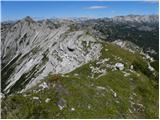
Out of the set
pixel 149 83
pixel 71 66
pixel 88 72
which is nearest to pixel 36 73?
pixel 71 66

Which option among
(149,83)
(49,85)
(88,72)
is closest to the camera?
(49,85)

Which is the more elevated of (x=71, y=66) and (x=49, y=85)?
(x=49, y=85)

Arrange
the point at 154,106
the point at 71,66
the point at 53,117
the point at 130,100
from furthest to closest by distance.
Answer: the point at 71,66, the point at 154,106, the point at 130,100, the point at 53,117

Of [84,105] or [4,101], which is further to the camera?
[84,105]

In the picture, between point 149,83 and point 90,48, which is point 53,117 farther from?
point 90,48

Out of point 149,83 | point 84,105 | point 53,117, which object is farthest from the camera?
point 149,83

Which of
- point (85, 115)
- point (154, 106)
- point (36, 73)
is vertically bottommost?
point (36, 73)

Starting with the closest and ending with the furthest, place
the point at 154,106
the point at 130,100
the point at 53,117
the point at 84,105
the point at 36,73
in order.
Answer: the point at 53,117 < the point at 84,105 < the point at 130,100 < the point at 154,106 < the point at 36,73

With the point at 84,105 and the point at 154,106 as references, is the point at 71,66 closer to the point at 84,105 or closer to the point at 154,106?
the point at 154,106

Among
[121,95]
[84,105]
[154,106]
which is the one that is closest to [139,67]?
[154,106]
